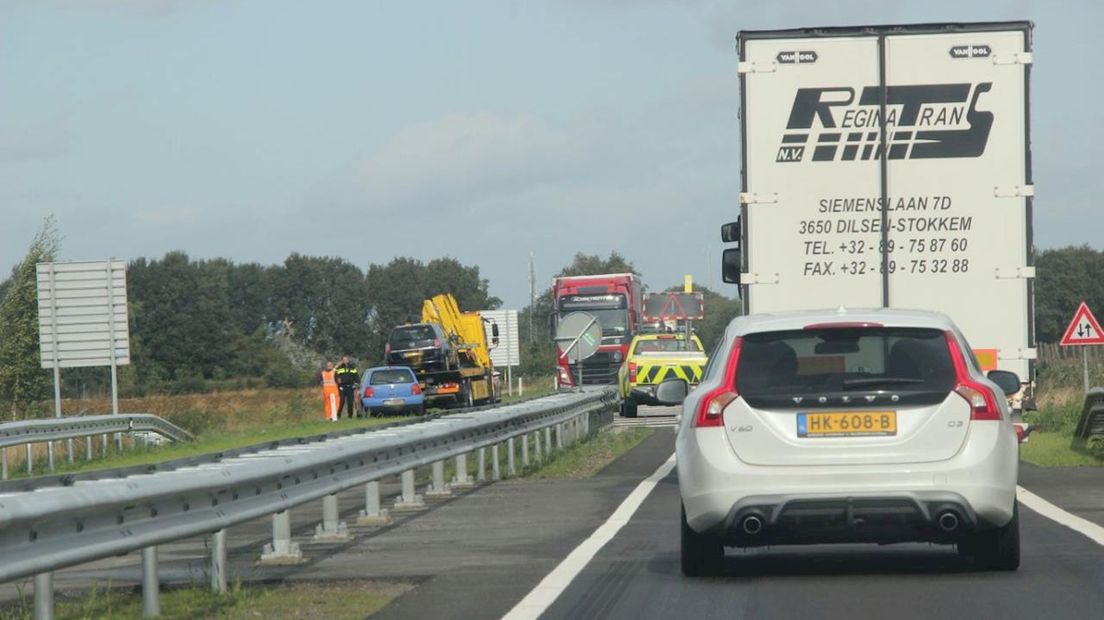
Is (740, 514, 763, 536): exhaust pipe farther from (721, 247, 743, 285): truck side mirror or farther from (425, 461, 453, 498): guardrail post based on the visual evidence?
(425, 461, 453, 498): guardrail post

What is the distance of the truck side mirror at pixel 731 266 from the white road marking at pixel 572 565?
219cm

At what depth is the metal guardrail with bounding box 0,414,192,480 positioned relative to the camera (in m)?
27.8

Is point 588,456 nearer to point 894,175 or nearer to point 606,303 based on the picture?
point 894,175

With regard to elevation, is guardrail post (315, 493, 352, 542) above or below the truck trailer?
below

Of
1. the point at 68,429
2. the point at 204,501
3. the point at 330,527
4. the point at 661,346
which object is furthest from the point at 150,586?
the point at 661,346

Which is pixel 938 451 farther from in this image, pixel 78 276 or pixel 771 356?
pixel 78 276

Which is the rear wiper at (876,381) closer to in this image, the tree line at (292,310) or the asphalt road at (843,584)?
the asphalt road at (843,584)

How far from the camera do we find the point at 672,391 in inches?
496

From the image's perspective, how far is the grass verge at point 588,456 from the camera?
72.7 ft

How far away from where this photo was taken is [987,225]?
1722 centimetres

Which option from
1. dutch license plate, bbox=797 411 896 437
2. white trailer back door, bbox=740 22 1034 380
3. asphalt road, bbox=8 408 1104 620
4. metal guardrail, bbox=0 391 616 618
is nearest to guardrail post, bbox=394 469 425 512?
metal guardrail, bbox=0 391 616 618

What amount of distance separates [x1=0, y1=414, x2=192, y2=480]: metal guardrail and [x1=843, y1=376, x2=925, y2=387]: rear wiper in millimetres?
18767

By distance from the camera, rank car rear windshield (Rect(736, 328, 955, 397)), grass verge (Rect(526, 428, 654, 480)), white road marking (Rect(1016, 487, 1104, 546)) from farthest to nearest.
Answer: grass verge (Rect(526, 428, 654, 480))
white road marking (Rect(1016, 487, 1104, 546))
car rear windshield (Rect(736, 328, 955, 397))

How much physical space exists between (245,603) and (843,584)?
3115mm
